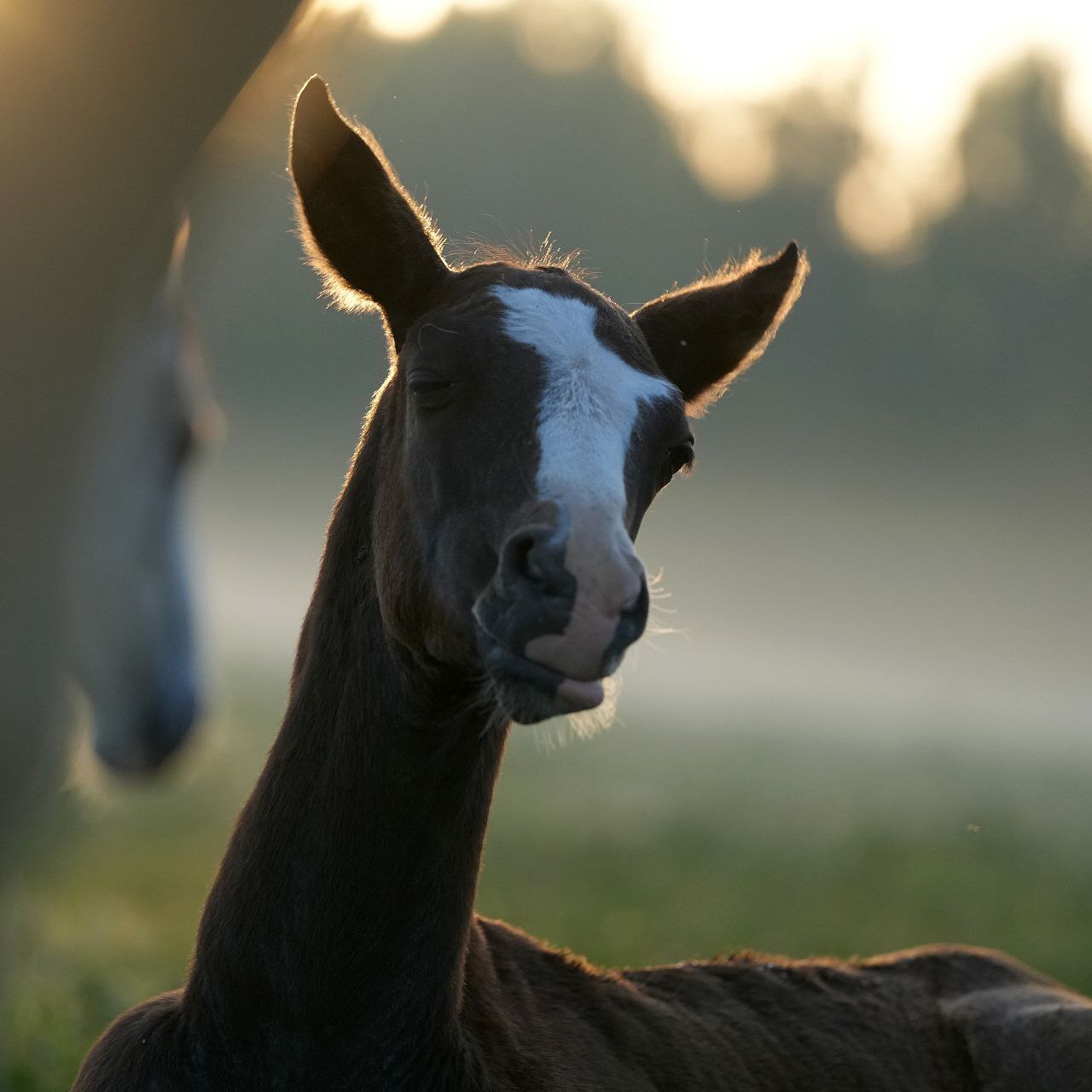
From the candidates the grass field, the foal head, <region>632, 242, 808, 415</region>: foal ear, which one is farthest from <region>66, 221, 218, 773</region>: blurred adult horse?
<region>632, 242, 808, 415</region>: foal ear

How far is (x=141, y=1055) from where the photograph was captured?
2.96 metres

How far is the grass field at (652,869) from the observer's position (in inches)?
249

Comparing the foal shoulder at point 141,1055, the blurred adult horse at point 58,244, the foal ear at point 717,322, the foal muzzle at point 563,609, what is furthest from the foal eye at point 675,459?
the blurred adult horse at point 58,244

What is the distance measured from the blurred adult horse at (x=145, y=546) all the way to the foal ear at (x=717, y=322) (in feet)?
3.77

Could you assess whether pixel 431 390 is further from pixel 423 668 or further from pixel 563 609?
pixel 563 609

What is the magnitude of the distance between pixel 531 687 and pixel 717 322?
147 cm

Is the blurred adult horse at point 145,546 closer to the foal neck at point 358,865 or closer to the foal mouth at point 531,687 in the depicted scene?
the foal neck at point 358,865

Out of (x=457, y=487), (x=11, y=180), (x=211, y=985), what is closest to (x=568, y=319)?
(x=457, y=487)

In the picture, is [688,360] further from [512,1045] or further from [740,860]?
[740,860]

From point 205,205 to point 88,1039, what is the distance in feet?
15.2

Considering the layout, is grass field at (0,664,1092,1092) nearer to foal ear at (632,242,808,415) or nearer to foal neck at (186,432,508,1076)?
foal neck at (186,432,508,1076)

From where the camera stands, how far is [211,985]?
2.95m

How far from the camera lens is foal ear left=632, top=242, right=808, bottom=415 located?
3.66 m

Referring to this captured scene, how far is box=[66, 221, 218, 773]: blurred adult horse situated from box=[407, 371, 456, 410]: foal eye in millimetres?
475
